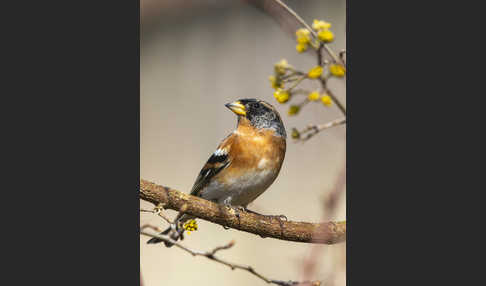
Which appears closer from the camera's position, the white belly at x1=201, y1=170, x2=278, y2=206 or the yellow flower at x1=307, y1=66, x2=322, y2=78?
the yellow flower at x1=307, y1=66, x2=322, y2=78

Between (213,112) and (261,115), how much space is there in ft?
1.34

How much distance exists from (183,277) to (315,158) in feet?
3.03

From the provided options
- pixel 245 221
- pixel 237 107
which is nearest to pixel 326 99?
pixel 245 221

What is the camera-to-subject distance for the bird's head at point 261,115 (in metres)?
3.37

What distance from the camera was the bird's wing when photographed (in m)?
3.30

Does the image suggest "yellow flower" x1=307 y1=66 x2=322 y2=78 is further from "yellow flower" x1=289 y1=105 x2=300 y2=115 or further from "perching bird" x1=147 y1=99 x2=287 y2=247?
"perching bird" x1=147 y1=99 x2=287 y2=247

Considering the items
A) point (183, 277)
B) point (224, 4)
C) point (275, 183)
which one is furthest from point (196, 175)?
point (224, 4)

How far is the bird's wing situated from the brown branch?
45 centimetres

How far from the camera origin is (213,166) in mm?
3318

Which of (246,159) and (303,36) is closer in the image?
(303,36)

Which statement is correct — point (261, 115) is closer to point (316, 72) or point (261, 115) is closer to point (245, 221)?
point (245, 221)

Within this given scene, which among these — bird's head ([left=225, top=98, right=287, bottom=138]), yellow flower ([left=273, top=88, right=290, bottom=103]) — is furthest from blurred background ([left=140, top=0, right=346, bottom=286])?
yellow flower ([left=273, top=88, right=290, bottom=103])

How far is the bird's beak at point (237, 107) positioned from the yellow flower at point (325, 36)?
1314mm

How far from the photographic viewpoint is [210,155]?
3.28 meters
